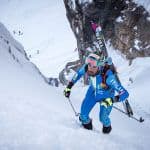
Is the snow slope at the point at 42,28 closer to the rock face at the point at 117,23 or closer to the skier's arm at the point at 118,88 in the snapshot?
the rock face at the point at 117,23

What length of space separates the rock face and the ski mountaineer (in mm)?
19584

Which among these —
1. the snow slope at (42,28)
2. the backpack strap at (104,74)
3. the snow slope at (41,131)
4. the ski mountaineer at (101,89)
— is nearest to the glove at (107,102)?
the ski mountaineer at (101,89)

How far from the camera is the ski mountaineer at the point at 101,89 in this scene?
9773 mm

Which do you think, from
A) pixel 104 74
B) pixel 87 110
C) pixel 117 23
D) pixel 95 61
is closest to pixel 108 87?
pixel 104 74

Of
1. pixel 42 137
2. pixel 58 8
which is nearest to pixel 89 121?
pixel 42 137

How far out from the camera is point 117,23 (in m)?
32.2

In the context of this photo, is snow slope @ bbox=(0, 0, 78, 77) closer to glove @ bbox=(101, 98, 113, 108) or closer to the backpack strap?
the backpack strap

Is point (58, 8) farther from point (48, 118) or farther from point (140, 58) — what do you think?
point (48, 118)

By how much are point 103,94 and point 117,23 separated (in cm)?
2279

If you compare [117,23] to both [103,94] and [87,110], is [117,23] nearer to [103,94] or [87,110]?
[87,110]

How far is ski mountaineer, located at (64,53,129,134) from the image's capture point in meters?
9.77

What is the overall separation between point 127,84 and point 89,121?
60.2 feet

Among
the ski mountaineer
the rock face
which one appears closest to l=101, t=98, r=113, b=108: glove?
the ski mountaineer

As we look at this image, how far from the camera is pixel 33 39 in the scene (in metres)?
149
